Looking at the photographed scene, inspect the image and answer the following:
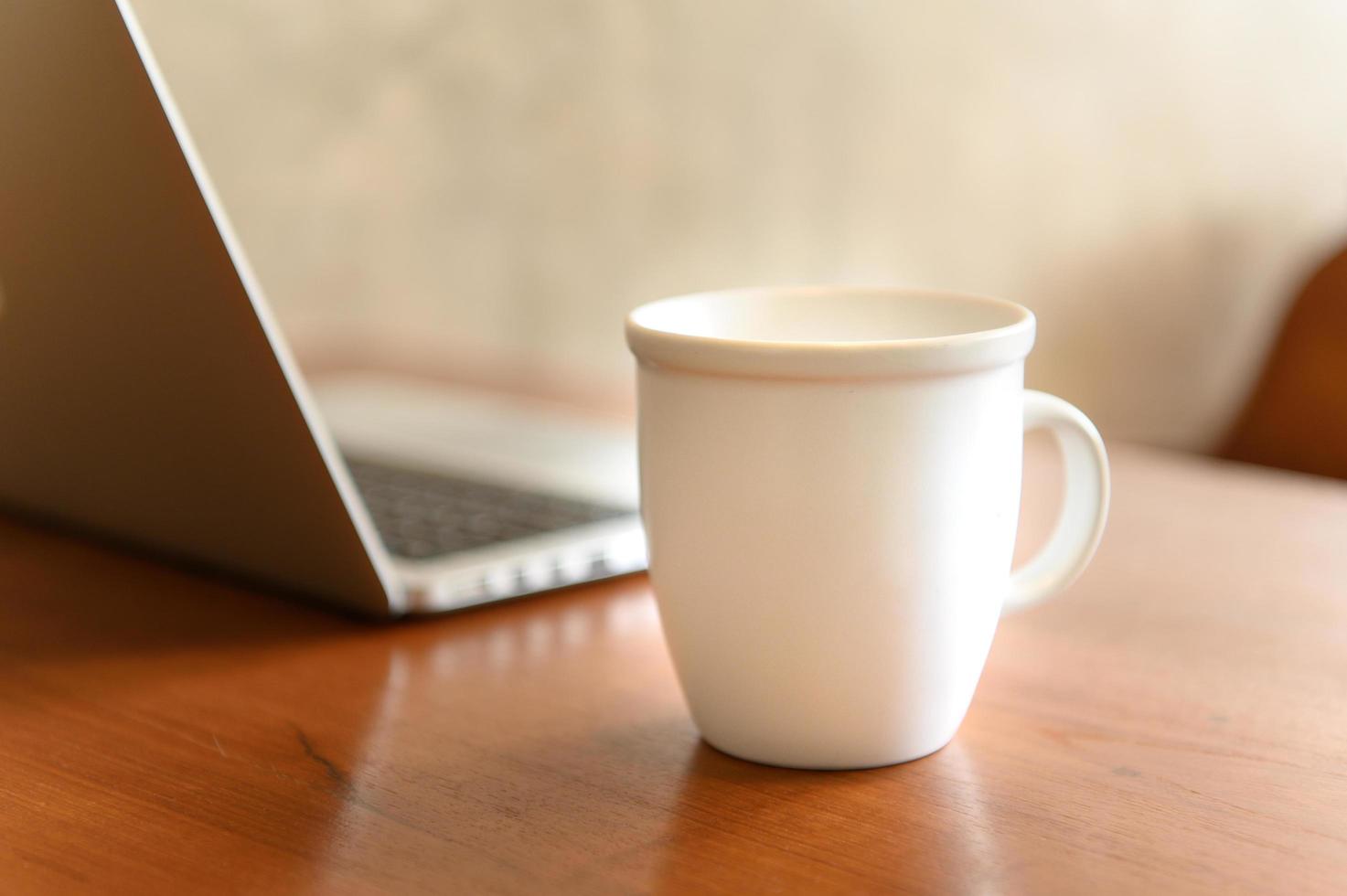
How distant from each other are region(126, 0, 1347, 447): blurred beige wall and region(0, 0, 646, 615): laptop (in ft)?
2.82

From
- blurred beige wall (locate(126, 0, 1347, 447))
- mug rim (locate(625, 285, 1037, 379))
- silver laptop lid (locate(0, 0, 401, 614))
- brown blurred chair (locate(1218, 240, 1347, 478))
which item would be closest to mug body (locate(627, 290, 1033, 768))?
mug rim (locate(625, 285, 1037, 379))

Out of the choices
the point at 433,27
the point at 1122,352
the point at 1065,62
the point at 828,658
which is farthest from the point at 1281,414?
the point at 433,27

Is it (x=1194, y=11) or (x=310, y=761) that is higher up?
(x=1194, y=11)

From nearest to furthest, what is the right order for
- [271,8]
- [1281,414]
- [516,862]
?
1. [516,862]
2. [1281,414]
3. [271,8]

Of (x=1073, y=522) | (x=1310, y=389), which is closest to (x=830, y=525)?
(x=1073, y=522)

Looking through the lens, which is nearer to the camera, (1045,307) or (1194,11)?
(1194,11)

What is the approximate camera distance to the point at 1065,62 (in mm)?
1683

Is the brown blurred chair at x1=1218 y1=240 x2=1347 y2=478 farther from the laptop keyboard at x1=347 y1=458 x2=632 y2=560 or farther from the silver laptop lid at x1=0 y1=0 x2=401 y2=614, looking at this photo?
the silver laptop lid at x1=0 y1=0 x2=401 y2=614

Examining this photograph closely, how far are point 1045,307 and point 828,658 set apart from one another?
1.45m

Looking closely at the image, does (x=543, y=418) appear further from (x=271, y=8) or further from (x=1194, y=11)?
(x=271, y=8)

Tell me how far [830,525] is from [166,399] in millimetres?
280

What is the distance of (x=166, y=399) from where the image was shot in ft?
1.68

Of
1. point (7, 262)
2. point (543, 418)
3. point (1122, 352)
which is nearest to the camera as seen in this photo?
point (7, 262)

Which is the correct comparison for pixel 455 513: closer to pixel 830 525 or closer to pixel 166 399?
pixel 166 399
